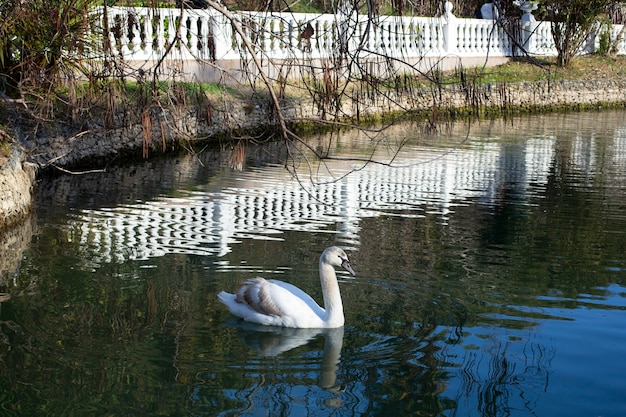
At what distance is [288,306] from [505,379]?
1.95m

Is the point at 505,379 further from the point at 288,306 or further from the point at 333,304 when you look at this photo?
the point at 288,306

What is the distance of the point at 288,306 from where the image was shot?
781 cm

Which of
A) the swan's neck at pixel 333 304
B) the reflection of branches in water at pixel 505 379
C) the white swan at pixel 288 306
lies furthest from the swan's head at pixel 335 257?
the reflection of branches in water at pixel 505 379

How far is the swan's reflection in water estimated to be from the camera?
7297 mm

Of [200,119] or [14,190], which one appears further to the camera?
[14,190]

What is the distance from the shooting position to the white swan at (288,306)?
7809 mm

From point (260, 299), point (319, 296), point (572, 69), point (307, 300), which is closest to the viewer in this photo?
point (260, 299)

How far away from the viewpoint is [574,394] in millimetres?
6523

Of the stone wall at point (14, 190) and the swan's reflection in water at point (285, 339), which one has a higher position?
the stone wall at point (14, 190)

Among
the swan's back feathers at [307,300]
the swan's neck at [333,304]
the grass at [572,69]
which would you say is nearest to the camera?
the swan's neck at [333,304]

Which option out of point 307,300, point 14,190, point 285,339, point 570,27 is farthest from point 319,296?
point 570,27

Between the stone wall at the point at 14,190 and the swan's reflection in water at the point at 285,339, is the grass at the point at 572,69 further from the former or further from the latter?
the swan's reflection in water at the point at 285,339

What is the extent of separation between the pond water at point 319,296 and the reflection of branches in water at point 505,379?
18 mm

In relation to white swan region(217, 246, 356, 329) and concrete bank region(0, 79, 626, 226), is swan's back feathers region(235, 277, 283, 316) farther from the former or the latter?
concrete bank region(0, 79, 626, 226)
